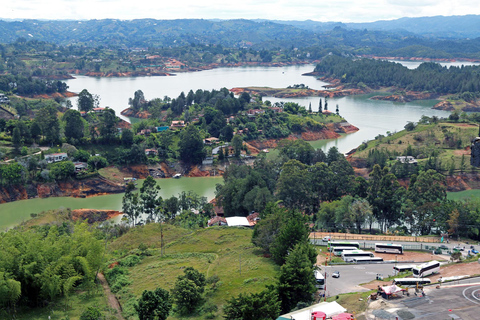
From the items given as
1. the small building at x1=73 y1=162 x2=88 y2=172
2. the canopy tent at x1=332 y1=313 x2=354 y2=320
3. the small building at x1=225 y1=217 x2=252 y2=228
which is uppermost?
the canopy tent at x1=332 y1=313 x2=354 y2=320

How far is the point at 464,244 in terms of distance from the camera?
2494 cm

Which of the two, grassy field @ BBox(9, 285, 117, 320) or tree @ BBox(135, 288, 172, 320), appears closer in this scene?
tree @ BBox(135, 288, 172, 320)

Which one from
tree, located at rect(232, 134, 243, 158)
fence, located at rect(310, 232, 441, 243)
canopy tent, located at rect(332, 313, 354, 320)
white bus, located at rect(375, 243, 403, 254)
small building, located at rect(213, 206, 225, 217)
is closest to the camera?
canopy tent, located at rect(332, 313, 354, 320)

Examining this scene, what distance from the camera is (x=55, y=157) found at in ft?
138

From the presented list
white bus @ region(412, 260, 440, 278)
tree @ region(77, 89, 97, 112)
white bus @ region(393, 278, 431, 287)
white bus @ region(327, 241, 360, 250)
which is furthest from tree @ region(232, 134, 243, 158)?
white bus @ region(393, 278, 431, 287)

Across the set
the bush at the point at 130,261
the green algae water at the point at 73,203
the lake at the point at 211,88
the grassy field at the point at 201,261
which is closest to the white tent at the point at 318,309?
the grassy field at the point at 201,261

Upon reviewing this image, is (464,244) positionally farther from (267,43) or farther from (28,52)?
(267,43)

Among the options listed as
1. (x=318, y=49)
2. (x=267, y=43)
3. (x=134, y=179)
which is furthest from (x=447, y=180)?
(x=267, y=43)

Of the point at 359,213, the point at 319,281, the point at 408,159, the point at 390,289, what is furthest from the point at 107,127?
the point at 390,289

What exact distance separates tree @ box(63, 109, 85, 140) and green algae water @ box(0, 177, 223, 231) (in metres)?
8.29

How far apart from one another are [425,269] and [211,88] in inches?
3233

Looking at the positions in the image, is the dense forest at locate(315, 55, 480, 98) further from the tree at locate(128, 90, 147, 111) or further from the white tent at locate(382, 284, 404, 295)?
the white tent at locate(382, 284, 404, 295)

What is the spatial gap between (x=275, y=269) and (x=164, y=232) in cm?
883

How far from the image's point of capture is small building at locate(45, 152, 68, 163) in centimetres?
4194
